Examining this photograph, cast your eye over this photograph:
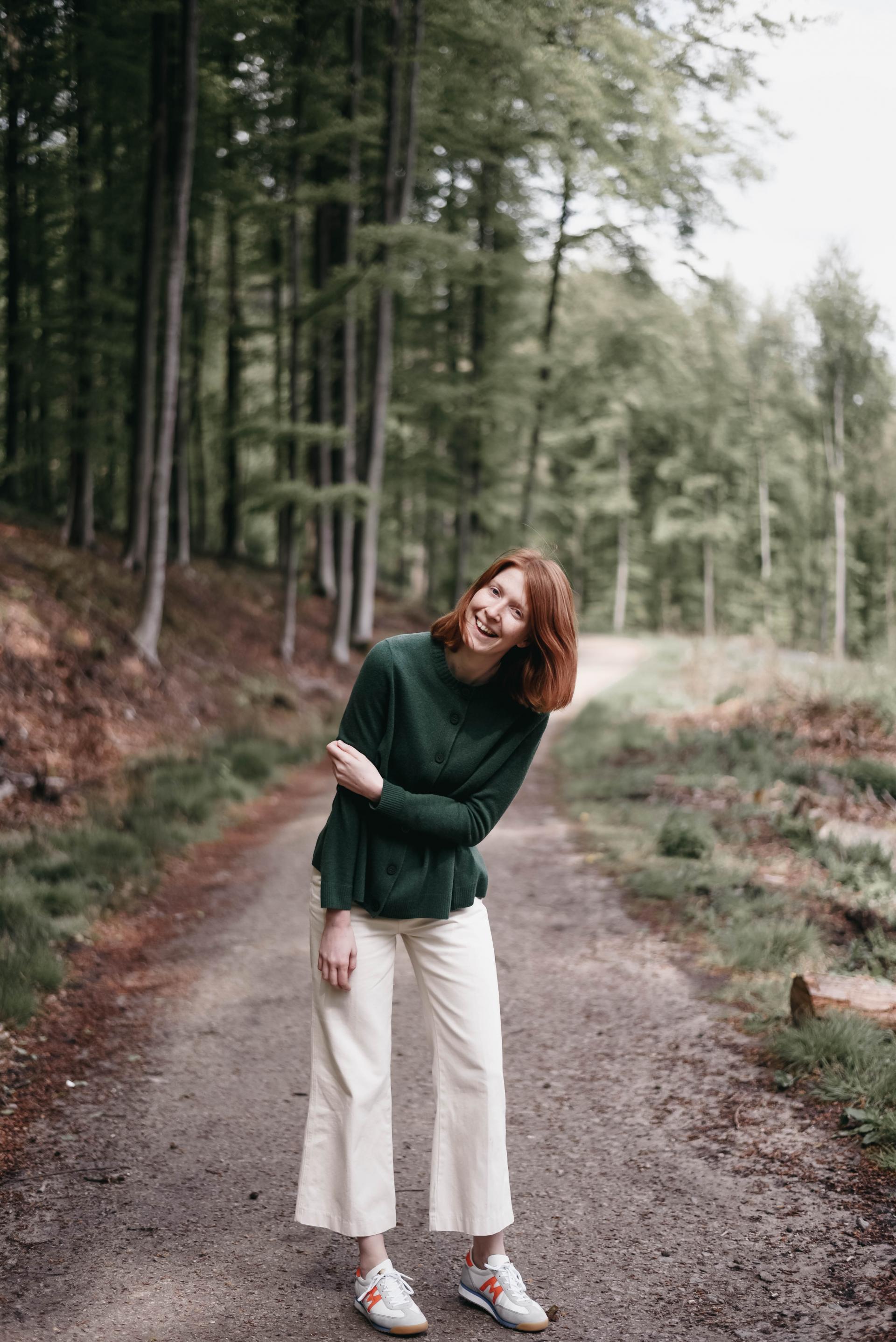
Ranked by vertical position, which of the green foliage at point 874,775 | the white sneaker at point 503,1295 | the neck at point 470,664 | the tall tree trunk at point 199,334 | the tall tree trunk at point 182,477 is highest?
the tall tree trunk at point 199,334

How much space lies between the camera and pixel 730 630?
4331cm

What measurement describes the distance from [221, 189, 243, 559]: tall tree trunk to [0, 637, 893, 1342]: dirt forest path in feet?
52.2

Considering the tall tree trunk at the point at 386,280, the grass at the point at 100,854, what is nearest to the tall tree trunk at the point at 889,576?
the tall tree trunk at the point at 386,280

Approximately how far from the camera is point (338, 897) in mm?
2729

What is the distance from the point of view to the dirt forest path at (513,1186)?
286cm

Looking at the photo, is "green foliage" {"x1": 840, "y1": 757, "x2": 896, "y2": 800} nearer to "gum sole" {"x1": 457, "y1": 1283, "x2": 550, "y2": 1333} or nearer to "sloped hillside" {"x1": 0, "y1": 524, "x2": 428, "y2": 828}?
"sloped hillside" {"x1": 0, "y1": 524, "x2": 428, "y2": 828}

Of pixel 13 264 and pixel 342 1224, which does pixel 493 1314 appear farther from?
pixel 13 264

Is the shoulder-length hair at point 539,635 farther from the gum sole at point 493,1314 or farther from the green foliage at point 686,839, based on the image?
the green foliage at point 686,839

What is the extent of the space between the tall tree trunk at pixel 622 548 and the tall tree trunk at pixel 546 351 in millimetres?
15406

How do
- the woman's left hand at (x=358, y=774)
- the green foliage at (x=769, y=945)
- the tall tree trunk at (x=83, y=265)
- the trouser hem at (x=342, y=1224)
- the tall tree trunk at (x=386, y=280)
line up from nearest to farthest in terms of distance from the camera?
the woman's left hand at (x=358, y=774), the trouser hem at (x=342, y=1224), the green foliage at (x=769, y=945), the tall tree trunk at (x=83, y=265), the tall tree trunk at (x=386, y=280)

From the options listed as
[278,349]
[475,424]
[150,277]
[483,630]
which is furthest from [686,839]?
[475,424]

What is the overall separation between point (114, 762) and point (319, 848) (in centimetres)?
744

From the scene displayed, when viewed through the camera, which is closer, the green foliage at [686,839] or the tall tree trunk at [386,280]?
the green foliage at [686,839]

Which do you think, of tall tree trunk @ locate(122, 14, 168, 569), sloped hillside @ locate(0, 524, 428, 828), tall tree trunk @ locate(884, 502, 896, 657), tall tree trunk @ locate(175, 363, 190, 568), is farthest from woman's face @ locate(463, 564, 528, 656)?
tall tree trunk @ locate(884, 502, 896, 657)
